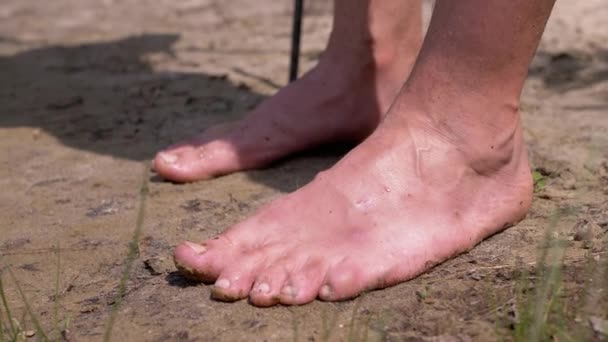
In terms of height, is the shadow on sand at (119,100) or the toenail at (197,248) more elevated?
the toenail at (197,248)

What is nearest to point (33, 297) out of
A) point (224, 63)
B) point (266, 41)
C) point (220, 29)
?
point (224, 63)

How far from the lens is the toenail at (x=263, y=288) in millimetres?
1409

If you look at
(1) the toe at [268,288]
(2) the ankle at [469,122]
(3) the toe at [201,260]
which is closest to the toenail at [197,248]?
(3) the toe at [201,260]

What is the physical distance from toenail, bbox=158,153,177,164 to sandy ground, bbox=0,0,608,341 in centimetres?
5

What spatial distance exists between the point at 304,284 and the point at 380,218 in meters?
0.18

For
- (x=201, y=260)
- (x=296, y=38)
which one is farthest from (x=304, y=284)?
(x=296, y=38)

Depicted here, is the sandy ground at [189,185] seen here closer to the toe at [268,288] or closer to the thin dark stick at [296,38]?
the toe at [268,288]

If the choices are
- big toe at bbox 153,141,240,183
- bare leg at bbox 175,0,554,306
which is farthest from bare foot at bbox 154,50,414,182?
bare leg at bbox 175,0,554,306

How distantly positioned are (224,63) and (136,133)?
26.6 inches

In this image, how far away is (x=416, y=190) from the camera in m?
1.55

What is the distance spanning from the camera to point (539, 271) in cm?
130

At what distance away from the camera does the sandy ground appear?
53.8 inches

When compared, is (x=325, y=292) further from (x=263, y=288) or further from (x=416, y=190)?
(x=416, y=190)

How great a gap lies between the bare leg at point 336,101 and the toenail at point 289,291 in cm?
67
